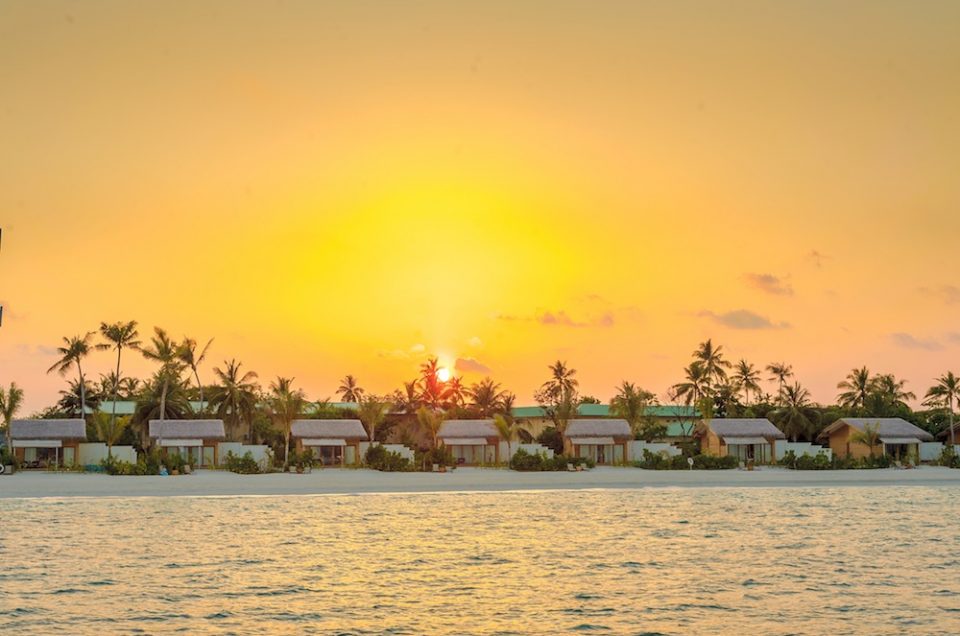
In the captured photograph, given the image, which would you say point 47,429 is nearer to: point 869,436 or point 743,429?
point 743,429

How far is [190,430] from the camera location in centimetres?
6328

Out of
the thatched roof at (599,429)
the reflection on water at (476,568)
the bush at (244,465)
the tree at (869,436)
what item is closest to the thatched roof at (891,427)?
the tree at (869,436)

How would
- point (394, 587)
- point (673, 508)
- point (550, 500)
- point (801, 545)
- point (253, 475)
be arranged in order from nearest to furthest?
point (394, 587) → point (801, 545) → point (673, 508) → point (550, 500) → point (253, 475)

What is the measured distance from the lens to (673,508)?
43.3 meters

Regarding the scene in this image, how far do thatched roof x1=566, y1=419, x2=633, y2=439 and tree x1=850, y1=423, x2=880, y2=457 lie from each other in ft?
51.3

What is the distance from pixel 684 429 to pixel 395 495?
5298 cm

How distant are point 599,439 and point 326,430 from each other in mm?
17330

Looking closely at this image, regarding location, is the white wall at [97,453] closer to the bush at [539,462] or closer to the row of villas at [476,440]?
the row of villas at [476,440]

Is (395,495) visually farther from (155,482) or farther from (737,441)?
(737,441)

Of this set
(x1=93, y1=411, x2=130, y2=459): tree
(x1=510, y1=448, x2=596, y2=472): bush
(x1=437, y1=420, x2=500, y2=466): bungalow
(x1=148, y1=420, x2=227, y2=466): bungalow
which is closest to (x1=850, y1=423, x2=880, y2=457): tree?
(x1=510, y1=448, x2=596, y2=472): bush

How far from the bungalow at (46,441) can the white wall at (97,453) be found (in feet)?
1.39

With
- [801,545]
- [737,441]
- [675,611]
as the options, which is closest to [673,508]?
[801,545]

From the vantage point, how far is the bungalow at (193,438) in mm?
63062

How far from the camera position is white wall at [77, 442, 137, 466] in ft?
198
